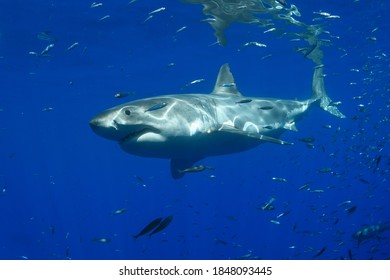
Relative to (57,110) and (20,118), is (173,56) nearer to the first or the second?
(57,110)

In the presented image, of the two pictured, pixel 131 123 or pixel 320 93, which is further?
pixel 320 93

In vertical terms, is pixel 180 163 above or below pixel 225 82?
below

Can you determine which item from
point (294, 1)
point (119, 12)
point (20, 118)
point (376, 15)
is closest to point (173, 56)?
point (119, 12)

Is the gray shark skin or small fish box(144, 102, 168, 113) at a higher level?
small fish box(144, 102, 168, 113)

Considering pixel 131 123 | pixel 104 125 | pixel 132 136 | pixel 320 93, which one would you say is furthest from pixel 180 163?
pixel 320 93

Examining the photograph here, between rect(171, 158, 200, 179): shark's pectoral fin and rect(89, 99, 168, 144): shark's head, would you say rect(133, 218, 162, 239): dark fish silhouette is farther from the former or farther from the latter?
rect(171, 158, 200, 179): shark's pectoral fin

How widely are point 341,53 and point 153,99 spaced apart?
25037 millimetres

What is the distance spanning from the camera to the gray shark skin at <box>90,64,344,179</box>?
224 inches

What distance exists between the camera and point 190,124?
6.73m

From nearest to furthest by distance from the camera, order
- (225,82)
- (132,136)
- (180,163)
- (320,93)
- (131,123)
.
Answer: (131,123) < (132,136) < (180,163) < (225,82) < (320,93)

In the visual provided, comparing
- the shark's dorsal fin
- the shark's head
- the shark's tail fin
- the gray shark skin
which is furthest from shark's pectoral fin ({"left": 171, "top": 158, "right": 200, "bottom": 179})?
the shark's tail fin

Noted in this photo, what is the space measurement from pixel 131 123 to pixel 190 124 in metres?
1.40

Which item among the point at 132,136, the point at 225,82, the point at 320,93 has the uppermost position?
the point at 132,136

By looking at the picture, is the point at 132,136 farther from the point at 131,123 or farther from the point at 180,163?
the point at 180,163
